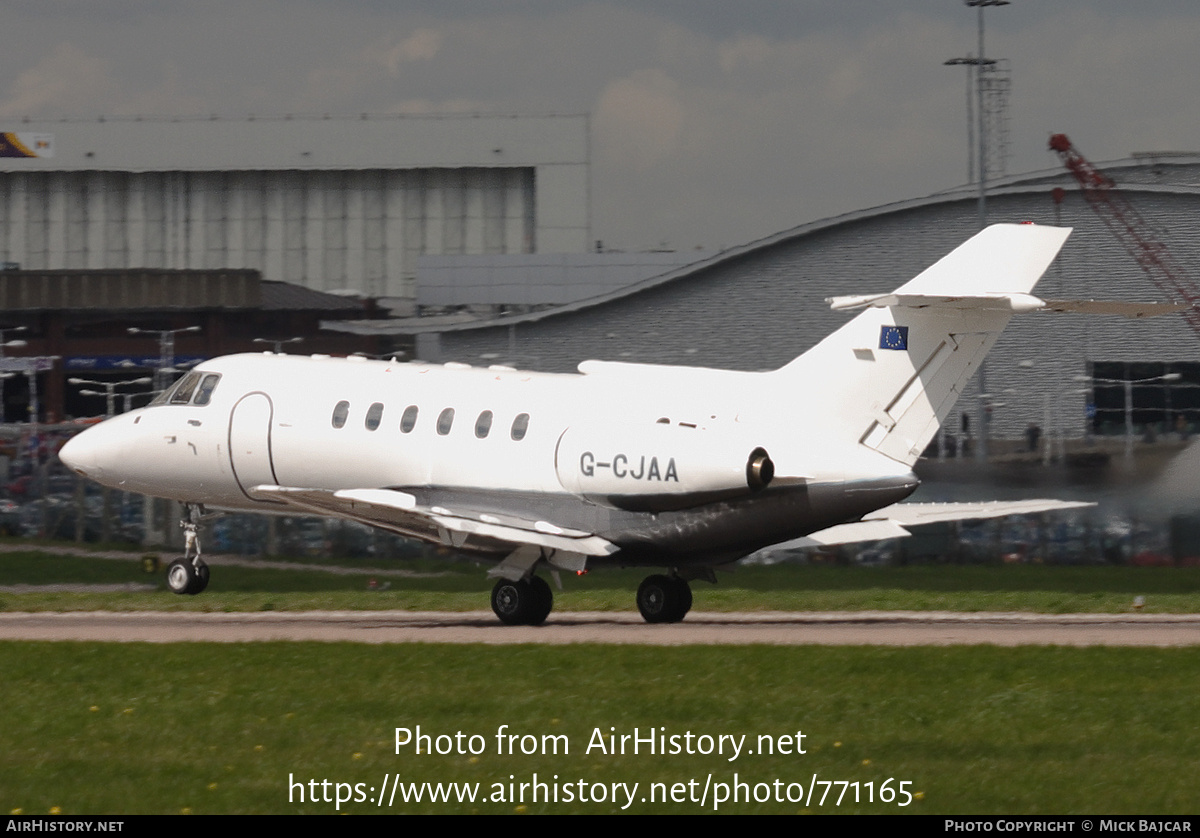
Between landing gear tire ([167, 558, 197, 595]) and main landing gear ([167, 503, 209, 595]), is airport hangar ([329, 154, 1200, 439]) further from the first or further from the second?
landing gear tire ([167, 558, 197, 595])

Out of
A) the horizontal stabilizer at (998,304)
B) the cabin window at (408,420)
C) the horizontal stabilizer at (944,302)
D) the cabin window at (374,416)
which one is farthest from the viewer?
the cabin window at (374,416)

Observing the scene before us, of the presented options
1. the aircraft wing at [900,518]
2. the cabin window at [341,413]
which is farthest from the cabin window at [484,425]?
the aircraft wing at [900,518]

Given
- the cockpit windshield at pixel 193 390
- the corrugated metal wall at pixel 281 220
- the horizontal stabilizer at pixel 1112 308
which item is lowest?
the cockpit windshield at pixel 193 390

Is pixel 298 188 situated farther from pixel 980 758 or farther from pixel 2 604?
pixel 980 758

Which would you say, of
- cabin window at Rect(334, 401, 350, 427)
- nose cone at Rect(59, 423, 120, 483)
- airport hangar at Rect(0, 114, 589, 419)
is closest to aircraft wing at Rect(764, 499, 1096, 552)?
cabin window at Rect(334, 401, 350, 427)

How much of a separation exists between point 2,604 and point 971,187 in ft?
103

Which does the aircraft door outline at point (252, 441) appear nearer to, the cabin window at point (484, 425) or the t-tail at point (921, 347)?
the cabin window at point (484, 425)

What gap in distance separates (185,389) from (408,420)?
15.7 feet

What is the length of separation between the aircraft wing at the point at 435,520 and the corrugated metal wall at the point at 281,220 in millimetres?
64900

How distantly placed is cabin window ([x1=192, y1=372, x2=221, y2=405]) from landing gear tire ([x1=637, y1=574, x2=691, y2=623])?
8.02 metres

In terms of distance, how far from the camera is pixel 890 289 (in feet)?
164

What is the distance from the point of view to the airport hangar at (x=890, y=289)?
156ft

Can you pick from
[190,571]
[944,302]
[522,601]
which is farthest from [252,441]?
[944,302]

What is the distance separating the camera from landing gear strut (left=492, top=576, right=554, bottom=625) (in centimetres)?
2458
